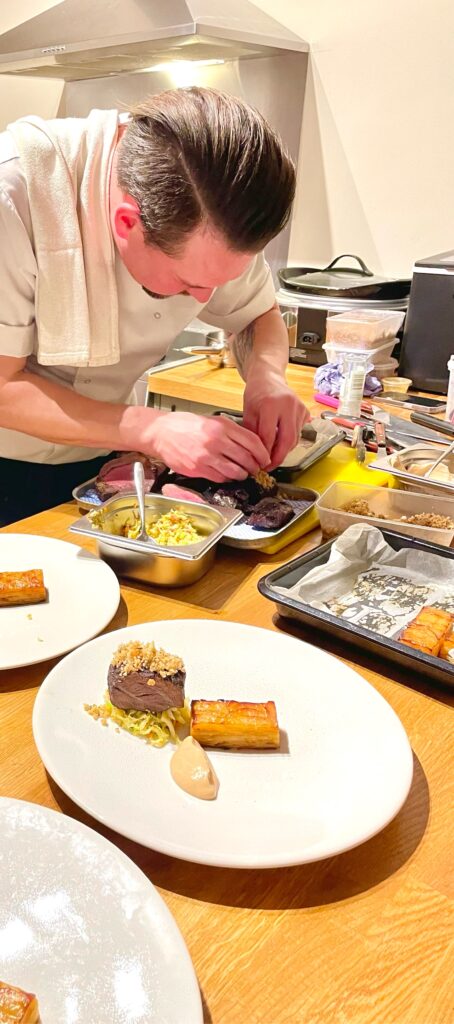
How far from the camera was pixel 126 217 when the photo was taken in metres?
1.16

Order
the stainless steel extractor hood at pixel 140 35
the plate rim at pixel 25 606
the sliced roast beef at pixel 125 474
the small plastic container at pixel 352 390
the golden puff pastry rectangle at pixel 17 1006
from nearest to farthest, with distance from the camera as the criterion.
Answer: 1. the golden puff pastry rectangle at pixel 17 1006
2. the plate rim at pixel 25 606
3. the sliced roast beef at pixel 125 474
4. the small plastic container at pixel 352 390
5. the stainless steel extractor hood at pixel 140 35

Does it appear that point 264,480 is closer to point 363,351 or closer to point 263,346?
point 263,346

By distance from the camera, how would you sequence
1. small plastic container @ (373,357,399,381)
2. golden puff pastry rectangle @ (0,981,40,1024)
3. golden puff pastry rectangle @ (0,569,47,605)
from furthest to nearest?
small plastic container @ (373,357,399,381)
golden puff pastry rectangle @ (0,569,47,605)
golden puff pastry rectangle @ (0,981,40,1024)

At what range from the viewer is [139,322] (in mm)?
1443

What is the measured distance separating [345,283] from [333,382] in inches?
19.3

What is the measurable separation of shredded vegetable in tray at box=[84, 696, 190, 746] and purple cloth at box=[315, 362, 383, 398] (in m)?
1.57

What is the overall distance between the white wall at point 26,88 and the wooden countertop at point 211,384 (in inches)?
92.8

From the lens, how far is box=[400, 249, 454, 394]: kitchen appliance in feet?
7.30

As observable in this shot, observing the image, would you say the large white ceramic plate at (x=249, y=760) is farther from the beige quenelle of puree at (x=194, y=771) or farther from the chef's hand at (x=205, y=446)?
the chef's hand at (x=205, y=446)

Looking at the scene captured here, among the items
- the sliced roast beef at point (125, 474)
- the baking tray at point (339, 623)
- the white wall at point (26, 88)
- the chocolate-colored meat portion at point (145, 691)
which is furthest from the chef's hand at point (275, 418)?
the white wall at point (26, 88)

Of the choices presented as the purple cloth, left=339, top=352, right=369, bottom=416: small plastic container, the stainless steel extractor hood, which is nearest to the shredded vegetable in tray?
left=339, top=352, right=369, bottom=416: small plastic container

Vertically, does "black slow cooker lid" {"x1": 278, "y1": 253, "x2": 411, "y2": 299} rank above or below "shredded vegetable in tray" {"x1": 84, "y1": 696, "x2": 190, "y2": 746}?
above

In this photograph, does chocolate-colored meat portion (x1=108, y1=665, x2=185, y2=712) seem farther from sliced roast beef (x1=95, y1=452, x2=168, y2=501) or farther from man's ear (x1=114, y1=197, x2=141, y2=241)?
man's ear (x1=114, y1=197, x2=141, y2=241)

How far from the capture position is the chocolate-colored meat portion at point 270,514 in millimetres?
1206
